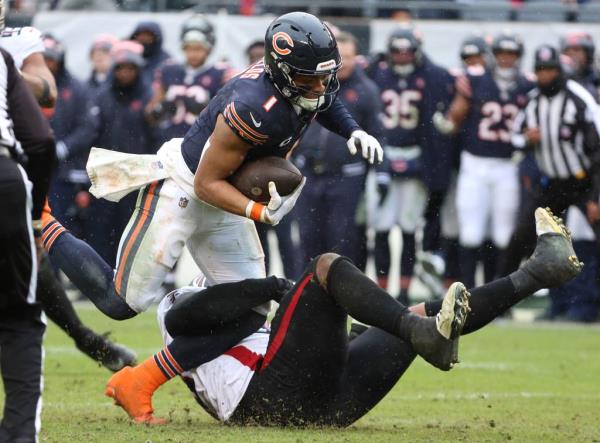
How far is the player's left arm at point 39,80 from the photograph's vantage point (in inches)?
214

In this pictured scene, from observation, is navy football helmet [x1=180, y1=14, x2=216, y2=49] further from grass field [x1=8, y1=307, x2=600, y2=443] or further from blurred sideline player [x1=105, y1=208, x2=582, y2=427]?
blurred sideline player [x1=105, y1=208, x2=582, y2=427]

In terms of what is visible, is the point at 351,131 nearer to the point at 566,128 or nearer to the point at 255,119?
the point at 255,119

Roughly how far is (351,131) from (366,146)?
18 cm

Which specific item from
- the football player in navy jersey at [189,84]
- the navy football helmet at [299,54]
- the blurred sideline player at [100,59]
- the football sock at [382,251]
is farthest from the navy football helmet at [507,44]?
the navy football helmet at [299,54]

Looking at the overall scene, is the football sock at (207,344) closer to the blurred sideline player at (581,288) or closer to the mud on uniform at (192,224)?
the mud on uniform at (192,224)

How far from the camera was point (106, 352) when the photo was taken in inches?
223

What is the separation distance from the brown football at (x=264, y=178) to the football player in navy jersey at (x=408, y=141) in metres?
4.73

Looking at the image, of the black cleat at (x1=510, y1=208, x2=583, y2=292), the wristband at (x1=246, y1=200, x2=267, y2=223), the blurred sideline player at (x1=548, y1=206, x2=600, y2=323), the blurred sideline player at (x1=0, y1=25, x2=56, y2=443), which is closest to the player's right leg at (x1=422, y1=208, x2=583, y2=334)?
the black cleat at (x1=510, y1=208, x2=583, y2=292)

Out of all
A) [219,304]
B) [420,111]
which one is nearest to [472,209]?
[420,111]

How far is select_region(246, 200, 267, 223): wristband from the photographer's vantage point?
4777mm

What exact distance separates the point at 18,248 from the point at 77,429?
1.22m

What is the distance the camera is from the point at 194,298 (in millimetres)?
4715

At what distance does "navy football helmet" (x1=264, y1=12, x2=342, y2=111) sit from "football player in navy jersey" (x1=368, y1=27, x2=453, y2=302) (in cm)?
467

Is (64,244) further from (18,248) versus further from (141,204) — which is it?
(18,248)
